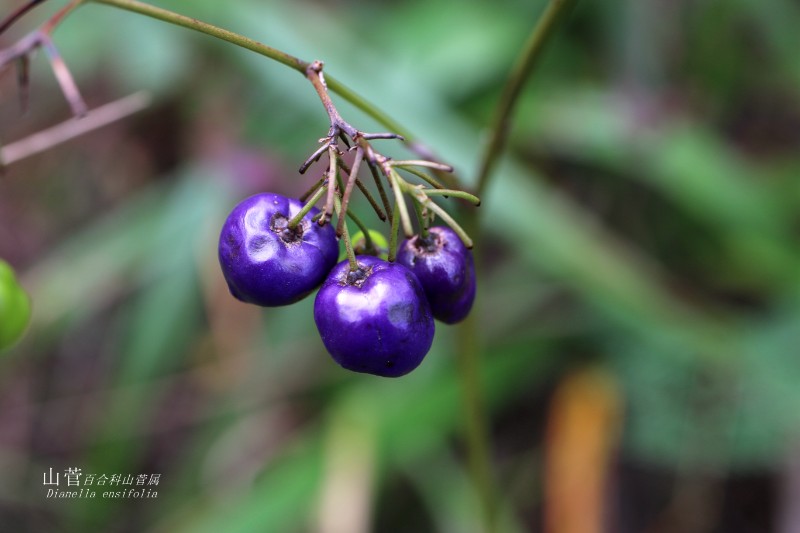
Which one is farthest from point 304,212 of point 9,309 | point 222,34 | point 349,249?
point 9,309

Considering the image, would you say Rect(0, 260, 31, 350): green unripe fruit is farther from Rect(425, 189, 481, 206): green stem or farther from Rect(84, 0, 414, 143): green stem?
Rect(425, 189, 481, 206): green stem

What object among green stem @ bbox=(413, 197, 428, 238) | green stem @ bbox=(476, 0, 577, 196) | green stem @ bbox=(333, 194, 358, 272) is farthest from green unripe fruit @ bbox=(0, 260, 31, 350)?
green stem @ bbox=(476, 0, 577, 196)

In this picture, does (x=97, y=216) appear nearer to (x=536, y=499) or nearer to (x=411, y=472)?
(x=411, y=472)

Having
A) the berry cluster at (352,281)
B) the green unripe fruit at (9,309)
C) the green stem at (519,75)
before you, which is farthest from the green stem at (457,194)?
the green unripe fruit at (9,309)

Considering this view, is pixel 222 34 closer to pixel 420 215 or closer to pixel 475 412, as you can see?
pixel 420 215

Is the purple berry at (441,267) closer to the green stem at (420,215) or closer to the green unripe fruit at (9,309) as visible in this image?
the green stem at (420,215)

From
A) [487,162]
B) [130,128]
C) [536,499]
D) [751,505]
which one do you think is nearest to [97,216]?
[130,128]
